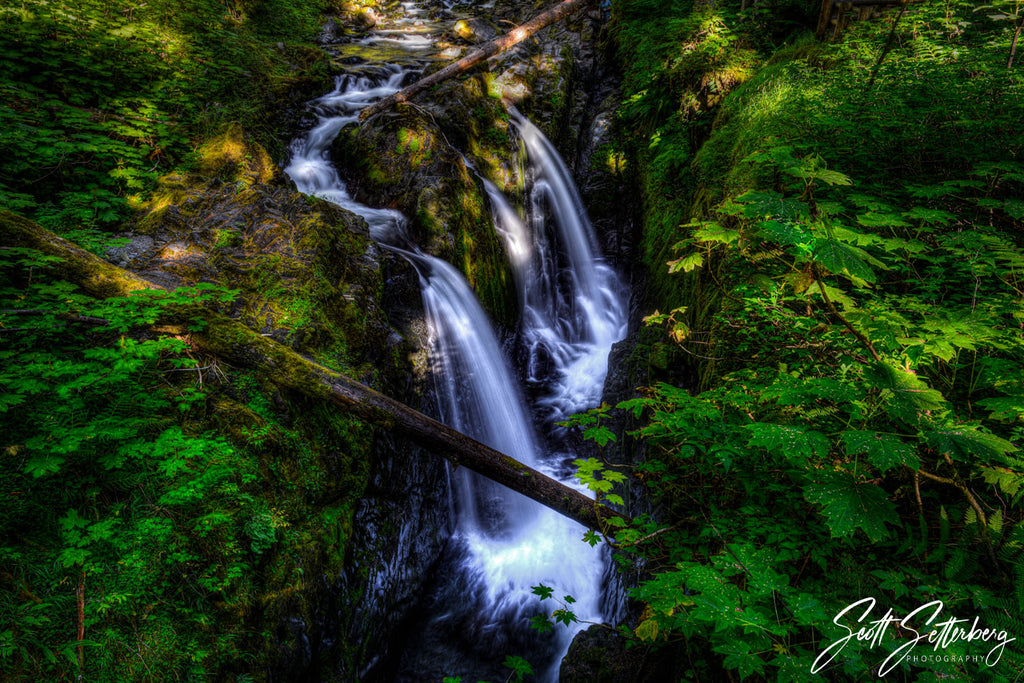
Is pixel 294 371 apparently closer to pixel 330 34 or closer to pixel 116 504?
pixel 116 504

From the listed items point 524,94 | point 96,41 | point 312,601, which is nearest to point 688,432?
point 312,601

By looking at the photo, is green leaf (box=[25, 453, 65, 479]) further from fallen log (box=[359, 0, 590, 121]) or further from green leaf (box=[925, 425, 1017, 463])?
fallen log (box=[359, 0, 590, 121])

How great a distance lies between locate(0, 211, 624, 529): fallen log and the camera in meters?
2.73

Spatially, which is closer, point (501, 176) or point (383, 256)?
point (383, 256)

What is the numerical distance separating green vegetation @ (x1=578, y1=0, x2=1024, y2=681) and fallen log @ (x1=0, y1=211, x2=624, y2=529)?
0.78 m

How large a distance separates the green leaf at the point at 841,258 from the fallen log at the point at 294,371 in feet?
5.70

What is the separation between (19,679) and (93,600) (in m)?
0.28

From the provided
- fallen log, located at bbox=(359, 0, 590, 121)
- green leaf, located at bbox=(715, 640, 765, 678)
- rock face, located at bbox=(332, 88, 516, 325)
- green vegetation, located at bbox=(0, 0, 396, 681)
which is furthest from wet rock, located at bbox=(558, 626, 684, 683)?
fallen log, located at bbox=(359, 0, 590, 121)

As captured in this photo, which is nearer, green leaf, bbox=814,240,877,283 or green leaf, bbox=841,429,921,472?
green leaf, bbox=841,429,921,472

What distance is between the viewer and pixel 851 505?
1583mm

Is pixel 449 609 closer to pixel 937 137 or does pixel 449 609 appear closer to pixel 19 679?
pixel 19 679

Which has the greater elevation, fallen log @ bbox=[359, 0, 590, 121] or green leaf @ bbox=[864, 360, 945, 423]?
fallen log @ bbox=[359, 0, 590, 121]

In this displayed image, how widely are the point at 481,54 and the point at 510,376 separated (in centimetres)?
638

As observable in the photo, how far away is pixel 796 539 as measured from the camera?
188 cm
